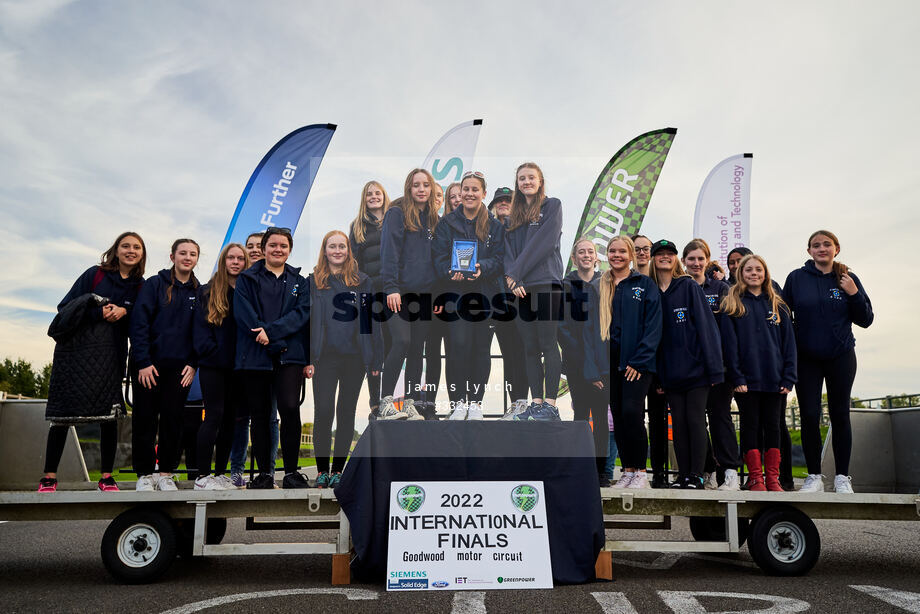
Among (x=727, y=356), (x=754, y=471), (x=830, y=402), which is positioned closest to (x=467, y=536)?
(x=754, y=471)

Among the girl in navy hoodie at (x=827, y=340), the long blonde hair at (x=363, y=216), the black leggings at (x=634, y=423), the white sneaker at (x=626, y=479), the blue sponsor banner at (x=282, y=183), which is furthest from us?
the blue sponsor banner at (x=282, y=183)

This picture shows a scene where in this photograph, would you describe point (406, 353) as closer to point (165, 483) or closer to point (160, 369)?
point (160, 369)

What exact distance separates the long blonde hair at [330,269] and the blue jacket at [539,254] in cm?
121

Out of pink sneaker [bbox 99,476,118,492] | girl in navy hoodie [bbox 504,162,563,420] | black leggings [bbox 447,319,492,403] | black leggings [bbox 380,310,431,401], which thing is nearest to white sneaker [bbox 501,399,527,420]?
girl in navy hoodie [bbox 504,162,563,420]

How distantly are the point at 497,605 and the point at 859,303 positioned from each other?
143 inches

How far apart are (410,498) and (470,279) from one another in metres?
1.80

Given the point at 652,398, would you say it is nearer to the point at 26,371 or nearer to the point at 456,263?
the point at 456,263

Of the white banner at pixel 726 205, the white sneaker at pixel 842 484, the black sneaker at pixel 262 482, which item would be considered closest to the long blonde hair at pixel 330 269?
the black sneaker at pixel 262 482

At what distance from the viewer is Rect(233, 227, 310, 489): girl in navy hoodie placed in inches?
191

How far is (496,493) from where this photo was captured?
4.36 meters

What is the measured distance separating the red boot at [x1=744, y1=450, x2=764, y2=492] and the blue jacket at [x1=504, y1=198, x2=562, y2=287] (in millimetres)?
1937

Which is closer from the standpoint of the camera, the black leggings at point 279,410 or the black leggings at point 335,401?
the black leggings at point 279,410

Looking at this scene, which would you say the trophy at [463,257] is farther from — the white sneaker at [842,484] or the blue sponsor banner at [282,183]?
the blue sponsor banner at [282,183]

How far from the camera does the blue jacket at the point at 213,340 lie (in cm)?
501
